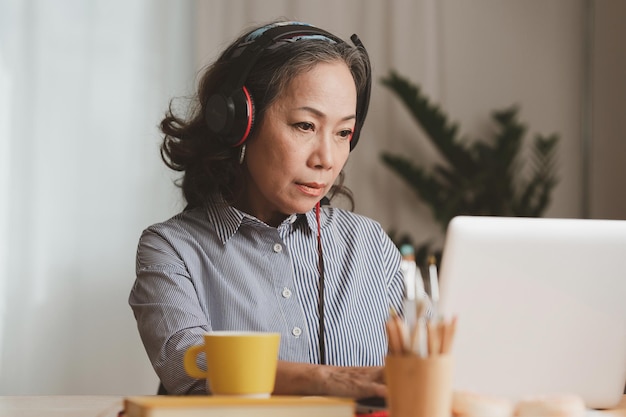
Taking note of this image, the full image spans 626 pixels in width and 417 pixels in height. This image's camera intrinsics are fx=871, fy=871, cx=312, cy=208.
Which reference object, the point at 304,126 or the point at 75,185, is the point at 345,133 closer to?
the point at 304,126

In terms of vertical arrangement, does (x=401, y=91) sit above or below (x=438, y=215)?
above

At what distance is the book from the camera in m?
0.80

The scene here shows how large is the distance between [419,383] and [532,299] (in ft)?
1.11

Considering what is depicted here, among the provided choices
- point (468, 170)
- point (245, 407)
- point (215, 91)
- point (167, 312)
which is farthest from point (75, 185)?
point (245, 407)

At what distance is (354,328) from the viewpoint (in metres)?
1.56

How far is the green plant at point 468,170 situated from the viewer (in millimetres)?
3473

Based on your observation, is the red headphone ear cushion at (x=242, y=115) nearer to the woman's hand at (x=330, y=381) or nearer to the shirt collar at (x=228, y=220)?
A: the shirt collar at (x=228, y=220)

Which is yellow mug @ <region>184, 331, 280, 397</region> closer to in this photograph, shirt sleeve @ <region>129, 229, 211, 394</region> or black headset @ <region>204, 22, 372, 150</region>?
shirt sleeve @ <region>129, 229, 211, 394</region>

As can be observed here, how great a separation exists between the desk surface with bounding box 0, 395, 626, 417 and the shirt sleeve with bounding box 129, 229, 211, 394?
9cm

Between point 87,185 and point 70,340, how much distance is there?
0.60 m

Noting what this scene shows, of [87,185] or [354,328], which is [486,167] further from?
[354,328]

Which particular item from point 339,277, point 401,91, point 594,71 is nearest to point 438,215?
point 401,91

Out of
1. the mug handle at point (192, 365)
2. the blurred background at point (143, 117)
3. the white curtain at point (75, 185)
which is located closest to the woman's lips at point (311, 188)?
the mug handle at point (192, 365)

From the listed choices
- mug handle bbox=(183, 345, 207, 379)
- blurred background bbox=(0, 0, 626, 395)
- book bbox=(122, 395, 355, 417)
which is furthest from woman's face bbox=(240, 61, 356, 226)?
blurred background bbox=(0, 0, 626, 395)
